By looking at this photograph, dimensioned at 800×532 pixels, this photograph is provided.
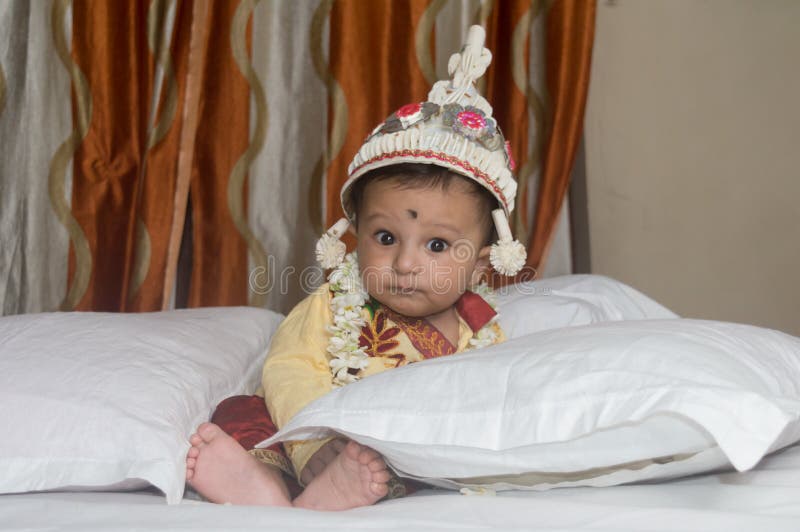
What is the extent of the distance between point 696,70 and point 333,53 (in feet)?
3.31

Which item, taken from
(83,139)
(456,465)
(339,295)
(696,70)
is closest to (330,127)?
(83,139)

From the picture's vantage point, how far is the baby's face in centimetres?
136

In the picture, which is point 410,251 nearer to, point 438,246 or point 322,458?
point 438,246

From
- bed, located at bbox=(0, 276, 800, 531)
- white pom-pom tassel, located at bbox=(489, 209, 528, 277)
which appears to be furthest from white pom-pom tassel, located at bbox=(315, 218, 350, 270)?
bed, located at bbox=(0, 276, 800, 531)

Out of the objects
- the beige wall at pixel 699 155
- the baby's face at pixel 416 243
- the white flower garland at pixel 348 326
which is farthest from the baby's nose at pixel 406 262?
the beige wall at pixel 699 155

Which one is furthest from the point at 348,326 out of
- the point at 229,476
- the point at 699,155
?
the point at 699,155

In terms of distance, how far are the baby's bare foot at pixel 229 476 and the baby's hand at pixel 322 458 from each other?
0.06 m

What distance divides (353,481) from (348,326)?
1.48 feet

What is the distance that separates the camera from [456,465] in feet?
2.94

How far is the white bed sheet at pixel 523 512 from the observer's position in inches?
30.2

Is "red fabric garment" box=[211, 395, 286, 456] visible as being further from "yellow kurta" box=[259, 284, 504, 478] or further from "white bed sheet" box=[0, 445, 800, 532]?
"white bed sheet" box=[0, 445, 800, 532]

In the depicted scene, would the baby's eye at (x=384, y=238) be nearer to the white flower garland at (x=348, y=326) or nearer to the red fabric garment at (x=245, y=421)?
the white flower garland at (x=348, y=326)

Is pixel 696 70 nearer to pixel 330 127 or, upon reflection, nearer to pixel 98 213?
pixel 330 127

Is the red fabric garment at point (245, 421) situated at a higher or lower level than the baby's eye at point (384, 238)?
lower
